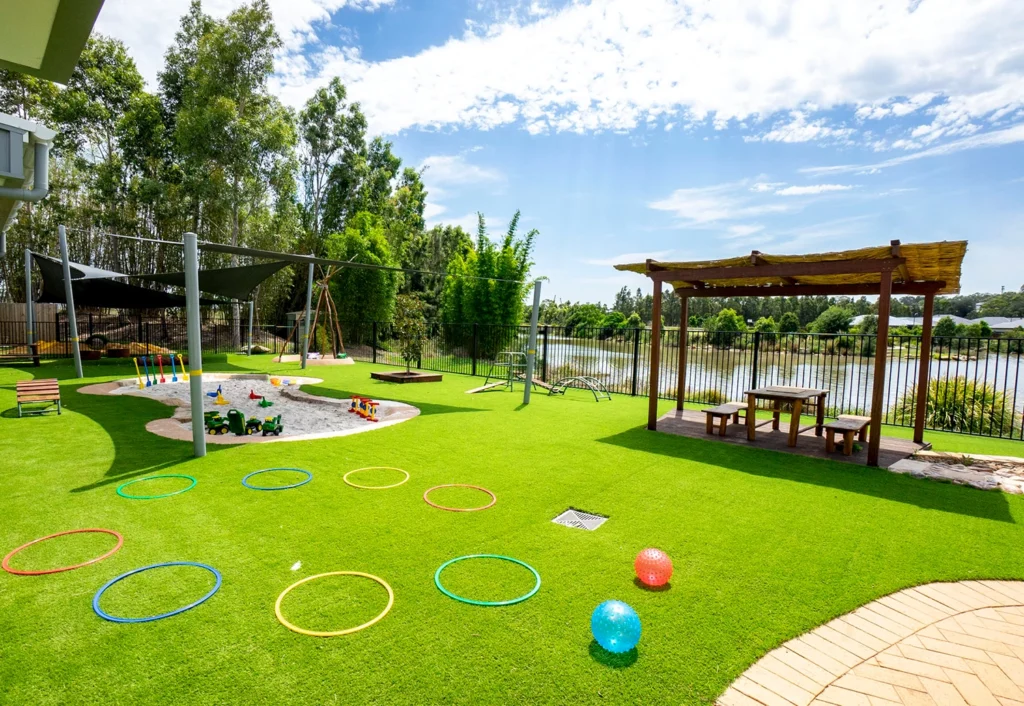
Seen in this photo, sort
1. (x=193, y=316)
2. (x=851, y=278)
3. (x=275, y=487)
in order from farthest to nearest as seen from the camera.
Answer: (x=851, y=278) → (x=193, y=316) → (x=275, y=487)

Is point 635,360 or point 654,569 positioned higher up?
point 635,360

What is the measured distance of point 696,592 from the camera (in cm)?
279

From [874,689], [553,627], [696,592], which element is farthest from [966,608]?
[553,627]

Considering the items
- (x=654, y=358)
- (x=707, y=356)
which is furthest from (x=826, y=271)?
(x=707, y=356)

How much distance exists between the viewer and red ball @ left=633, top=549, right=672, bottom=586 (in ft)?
9.25

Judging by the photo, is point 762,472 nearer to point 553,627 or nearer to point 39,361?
point 553,627

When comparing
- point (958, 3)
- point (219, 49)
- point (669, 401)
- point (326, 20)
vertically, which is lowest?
point (669, 401)

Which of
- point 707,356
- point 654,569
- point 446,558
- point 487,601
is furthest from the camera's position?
point 707,356

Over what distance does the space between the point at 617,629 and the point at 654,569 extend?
0.68 meters

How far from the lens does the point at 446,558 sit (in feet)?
10.4

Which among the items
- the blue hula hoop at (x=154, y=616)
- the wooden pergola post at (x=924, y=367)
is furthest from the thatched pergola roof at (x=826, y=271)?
the blue hula hoop at (x=154, y=616)

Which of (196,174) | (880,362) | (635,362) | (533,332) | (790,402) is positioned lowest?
(790,402)

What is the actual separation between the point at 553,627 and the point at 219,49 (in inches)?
977

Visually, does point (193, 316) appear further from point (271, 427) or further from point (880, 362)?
point (880, 362)
